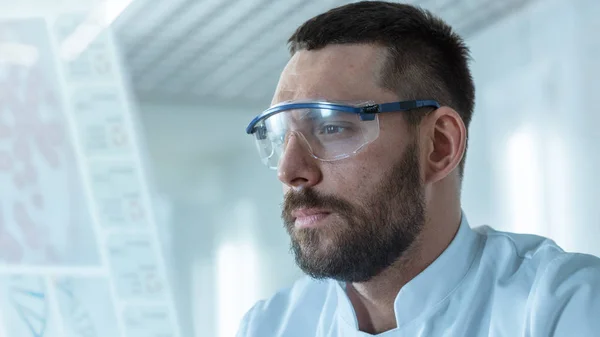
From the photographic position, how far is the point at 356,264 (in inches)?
35.9

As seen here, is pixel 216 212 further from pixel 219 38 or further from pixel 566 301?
pixel 566 301

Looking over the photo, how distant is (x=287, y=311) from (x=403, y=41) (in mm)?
416

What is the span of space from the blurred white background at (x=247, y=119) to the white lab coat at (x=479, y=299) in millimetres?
1068

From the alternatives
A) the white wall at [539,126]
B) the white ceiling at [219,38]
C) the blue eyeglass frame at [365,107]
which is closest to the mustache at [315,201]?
the blue eyeglass frame at [365,107]

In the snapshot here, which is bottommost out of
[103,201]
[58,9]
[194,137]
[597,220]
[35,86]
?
[597,220]

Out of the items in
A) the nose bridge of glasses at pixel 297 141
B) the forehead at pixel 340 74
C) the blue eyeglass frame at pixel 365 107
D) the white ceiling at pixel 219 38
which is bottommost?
the nose bridge of glasses at pixel 297 141

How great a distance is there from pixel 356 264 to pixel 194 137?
1.52 meters

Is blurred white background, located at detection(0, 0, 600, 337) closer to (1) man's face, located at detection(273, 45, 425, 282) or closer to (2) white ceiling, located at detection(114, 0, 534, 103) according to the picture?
(2) white ceiling, located at detection(114, 0, 534, 103)

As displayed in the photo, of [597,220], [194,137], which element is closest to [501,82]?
[597,220]

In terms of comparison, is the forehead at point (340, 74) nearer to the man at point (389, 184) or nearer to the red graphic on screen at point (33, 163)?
the man at point (389, 184)


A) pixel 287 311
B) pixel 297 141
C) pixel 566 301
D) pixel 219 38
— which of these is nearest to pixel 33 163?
pixel 219 38

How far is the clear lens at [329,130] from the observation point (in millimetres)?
920

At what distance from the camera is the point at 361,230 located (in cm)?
92

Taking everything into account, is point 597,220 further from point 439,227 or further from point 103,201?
point 103,201
